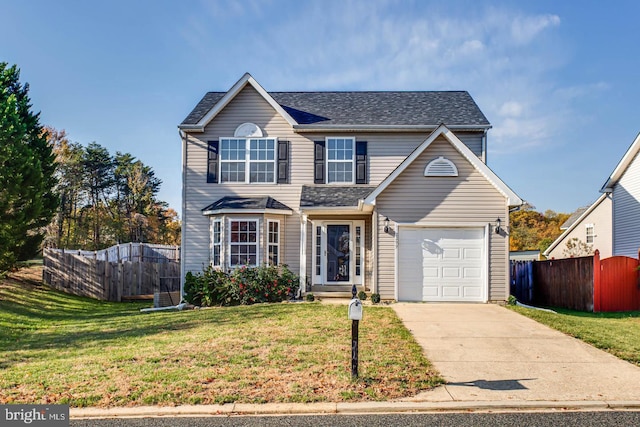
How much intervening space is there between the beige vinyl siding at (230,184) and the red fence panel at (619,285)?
9939mm

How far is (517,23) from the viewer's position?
13.9m

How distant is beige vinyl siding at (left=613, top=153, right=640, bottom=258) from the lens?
19734 mm

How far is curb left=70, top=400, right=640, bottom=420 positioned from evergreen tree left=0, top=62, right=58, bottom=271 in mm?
11885

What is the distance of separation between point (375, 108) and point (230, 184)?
6.30 meters

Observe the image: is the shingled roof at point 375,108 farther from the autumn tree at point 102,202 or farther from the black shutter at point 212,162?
the autumn tree at point 102,202

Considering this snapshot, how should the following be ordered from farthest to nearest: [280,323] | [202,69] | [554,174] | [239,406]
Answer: [554,174] → [202,69] → [280,323] → [239,406]

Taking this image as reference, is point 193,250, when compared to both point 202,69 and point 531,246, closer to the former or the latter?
point 202,69

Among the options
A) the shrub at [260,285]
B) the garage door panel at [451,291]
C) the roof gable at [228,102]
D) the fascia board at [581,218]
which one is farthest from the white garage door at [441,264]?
the fascia board at [581,218]

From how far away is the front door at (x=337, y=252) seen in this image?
53.4ft

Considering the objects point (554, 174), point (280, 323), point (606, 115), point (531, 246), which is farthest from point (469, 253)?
point (531, 246)

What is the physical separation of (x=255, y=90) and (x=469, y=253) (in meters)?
9.29

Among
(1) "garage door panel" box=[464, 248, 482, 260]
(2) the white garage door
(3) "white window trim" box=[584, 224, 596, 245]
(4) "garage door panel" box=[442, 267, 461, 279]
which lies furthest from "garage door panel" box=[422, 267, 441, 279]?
(3) "white window trim" box=[584, 224, 596, 245]

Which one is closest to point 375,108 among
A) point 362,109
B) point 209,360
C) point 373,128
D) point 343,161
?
point 362,109

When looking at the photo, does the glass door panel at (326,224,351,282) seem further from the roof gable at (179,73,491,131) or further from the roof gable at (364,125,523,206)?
the roof gable at (179,73,491,131)
